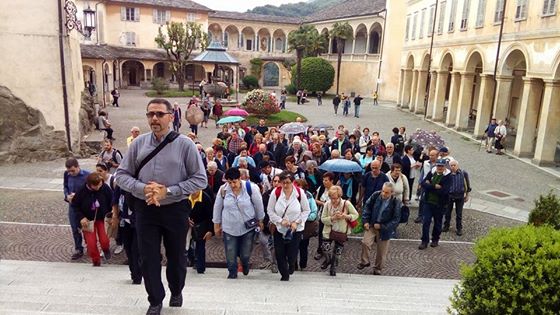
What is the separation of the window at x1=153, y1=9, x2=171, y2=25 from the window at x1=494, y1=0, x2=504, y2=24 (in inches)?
1520

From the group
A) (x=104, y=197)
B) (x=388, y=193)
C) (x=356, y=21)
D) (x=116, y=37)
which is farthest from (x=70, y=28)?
(x=356, y=21)

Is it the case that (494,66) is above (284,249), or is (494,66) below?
above

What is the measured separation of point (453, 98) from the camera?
29453 mm

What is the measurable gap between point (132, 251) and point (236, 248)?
1.44 meters

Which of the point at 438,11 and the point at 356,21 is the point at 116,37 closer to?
the point at 356,21

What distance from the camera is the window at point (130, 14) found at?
165ft

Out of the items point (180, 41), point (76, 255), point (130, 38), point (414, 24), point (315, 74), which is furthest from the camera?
point (130, 38)

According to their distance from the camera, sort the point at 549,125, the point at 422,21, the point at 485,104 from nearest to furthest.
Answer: the point at 549,125 → the point at 485,104 → the point at 422,21

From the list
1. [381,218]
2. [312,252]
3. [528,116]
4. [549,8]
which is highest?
[549,8]

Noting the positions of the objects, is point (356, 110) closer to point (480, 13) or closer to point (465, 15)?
point (465, 15)

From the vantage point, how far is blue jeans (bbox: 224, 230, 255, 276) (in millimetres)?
6469

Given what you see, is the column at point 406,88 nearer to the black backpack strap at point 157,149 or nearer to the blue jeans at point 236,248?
the blue jeans at point 236,248

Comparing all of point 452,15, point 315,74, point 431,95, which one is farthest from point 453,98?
point 315,74

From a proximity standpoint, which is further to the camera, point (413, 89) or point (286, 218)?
point (413, 89)
